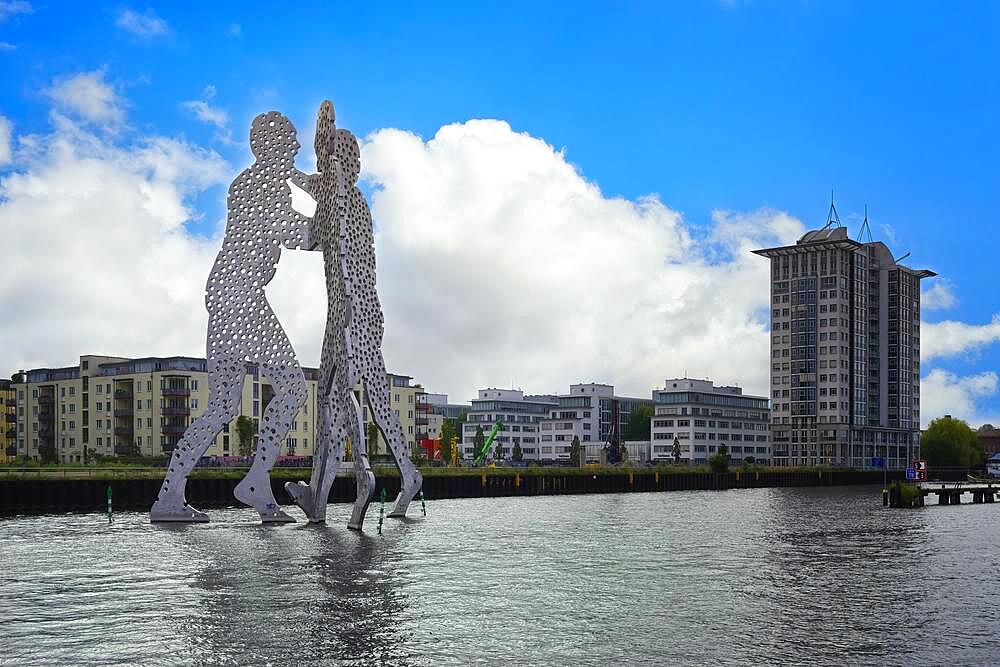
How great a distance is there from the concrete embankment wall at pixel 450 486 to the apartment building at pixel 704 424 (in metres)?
29.0

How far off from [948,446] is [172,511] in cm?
15265

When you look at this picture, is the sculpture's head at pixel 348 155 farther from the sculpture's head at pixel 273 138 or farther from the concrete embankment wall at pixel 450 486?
the concrete embankment wall at pixel 450 486

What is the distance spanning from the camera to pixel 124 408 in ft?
371

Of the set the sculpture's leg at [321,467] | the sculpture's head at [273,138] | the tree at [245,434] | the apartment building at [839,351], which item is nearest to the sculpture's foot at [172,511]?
the sculpture's leg at [321,467]

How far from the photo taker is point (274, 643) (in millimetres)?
19797

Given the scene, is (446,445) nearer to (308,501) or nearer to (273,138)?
(308,501)

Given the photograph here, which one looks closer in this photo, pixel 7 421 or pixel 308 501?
pixel 308 501

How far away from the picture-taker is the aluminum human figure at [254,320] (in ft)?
142

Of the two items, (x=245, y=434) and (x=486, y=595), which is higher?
(x=486, y=595)

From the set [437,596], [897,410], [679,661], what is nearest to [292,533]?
[437,596]

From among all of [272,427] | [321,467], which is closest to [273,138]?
[272,427]

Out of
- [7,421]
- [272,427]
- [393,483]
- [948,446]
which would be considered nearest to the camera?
[272,427]

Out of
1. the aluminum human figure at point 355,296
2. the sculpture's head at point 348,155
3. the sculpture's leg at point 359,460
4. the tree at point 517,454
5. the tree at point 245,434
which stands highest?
the sculpture's head at point 348,155

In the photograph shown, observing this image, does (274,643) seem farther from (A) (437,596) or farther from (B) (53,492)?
(B) (53,492)
